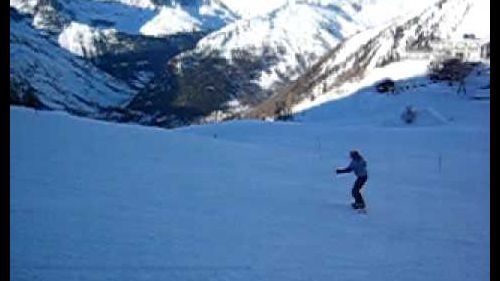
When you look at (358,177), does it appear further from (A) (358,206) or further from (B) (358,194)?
(A) (358,206)

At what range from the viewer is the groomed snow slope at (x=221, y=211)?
39.7 feet

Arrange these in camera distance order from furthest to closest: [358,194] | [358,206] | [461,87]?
[461,87] < [358,206] < [358,194]

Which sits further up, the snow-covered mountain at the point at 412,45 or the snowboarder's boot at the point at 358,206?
the snow-covered mountain at the point at 412,45

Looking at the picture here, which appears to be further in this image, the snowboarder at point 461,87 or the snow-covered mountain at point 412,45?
the snow-covered mountain at point 412,45

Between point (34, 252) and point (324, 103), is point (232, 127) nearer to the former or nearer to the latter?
point (34, 252)

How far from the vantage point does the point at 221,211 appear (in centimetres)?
1669

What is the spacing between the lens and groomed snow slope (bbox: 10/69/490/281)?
39.7ft

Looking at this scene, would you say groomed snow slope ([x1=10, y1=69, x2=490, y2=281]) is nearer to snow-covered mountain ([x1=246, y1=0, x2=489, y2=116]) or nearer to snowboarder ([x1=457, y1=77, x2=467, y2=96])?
snowboarder ([x1=457, y1=77, x2=467, y2=96])

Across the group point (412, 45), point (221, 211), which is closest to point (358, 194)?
point (221, 211)

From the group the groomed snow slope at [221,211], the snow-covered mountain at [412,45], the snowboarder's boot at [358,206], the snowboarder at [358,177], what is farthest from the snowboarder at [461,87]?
the snowboarder's boot at [358,206]

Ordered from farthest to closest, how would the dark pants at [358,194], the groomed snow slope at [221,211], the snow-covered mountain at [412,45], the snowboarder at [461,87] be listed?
the snow-covered mountain at [412,45], the snowboarder at [461,87], the dark pants at [358,194], the groomed snow slope at [221,211]

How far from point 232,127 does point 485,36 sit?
105 metres

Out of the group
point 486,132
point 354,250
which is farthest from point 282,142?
point 354,250

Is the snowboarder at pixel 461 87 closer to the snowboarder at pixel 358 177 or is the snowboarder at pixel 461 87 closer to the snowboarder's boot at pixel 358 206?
the snowboarder at pixel 358 177
